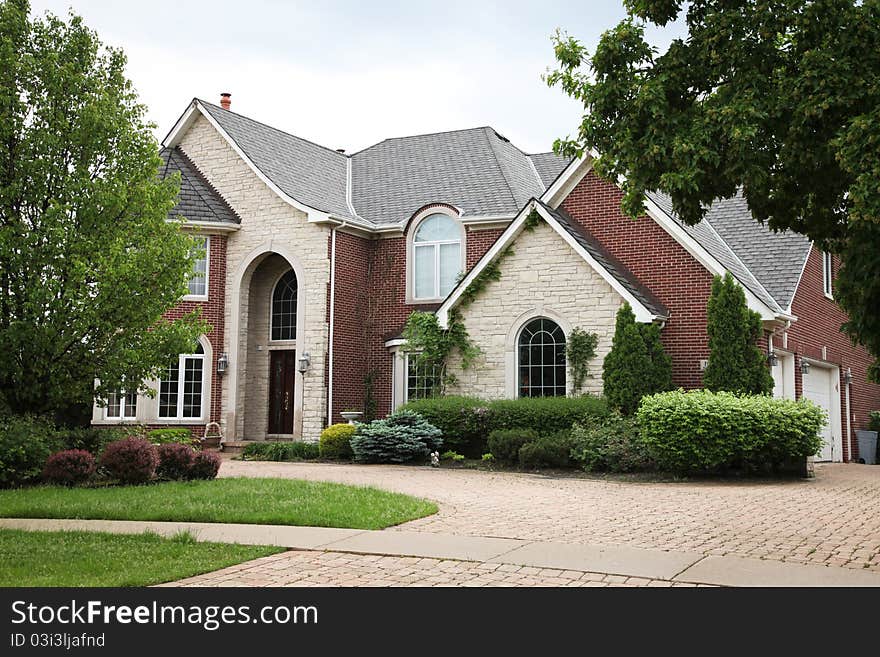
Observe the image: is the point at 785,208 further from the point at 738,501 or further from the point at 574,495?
the point at 574,495

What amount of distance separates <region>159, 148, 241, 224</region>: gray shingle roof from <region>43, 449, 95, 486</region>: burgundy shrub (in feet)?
35.9

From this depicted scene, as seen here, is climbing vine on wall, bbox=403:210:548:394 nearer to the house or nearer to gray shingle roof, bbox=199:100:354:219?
the house

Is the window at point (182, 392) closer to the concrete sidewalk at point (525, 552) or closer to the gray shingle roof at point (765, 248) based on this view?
the gray shingle roof at point (765, 248)

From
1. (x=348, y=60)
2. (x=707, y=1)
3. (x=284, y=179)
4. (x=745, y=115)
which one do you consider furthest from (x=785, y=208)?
(x=284, y=179)

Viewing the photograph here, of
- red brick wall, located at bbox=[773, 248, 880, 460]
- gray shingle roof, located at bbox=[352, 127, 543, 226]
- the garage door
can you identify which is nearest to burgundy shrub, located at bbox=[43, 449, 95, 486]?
gray shingle roof, located at bbox=[352, 127, 543, 226]

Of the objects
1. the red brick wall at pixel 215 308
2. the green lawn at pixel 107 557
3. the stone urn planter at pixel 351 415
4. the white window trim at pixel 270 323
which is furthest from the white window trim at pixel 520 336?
the green lawn at pixel 107 557

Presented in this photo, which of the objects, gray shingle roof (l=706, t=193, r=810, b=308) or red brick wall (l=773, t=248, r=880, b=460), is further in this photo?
red brick wall (l=773, t=248, r=880, b=460)

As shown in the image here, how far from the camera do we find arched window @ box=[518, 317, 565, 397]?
2061 centimetres

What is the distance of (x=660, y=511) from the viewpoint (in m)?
11.7

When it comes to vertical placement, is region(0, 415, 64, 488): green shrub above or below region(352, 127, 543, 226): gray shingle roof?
below

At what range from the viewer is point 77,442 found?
50.5ft

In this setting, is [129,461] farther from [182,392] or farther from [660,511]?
[182,392]

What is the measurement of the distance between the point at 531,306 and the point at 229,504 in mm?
10691

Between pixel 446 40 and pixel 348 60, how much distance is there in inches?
152
